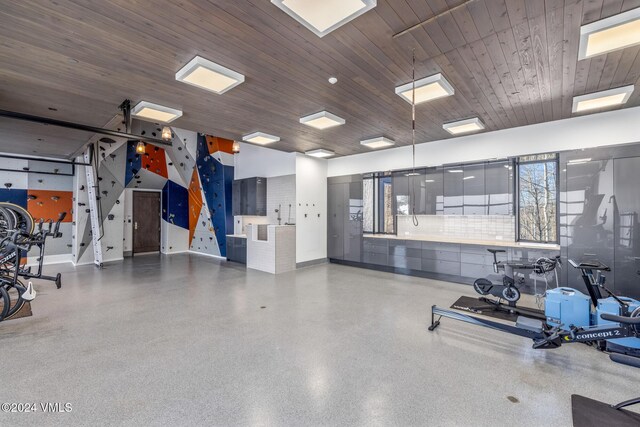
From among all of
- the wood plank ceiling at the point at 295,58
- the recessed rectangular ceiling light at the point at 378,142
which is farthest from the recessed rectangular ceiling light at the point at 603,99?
the recessed rectangular ceiling light at the point at 378,142

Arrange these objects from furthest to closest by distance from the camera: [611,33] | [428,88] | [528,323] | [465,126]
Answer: [465,126], [528,323], [428,88], [611,33]

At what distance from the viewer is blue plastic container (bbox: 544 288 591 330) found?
10.7 feet

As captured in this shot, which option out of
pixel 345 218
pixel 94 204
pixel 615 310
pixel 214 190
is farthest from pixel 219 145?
pixel 615 310

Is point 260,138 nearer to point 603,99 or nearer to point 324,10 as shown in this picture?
point 324,10

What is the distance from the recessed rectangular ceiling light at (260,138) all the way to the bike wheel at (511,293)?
5.10m

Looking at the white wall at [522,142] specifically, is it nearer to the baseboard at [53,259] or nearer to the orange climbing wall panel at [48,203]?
the orange climbing wall panel at [48,203]

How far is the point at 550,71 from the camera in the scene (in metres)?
3.28

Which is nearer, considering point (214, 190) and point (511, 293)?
point (511, 293)

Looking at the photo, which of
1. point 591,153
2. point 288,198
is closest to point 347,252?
point 288,198

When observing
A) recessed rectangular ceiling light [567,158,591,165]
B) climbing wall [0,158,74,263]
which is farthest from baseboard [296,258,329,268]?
climbing wall [0,158,74,263]

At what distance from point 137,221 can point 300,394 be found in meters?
10.8

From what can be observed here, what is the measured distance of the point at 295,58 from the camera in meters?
2.96

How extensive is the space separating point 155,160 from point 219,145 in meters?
2.85

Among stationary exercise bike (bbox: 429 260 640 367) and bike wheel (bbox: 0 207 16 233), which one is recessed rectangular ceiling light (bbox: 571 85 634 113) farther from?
bike wheel (bbox: 0 207 16 233)
